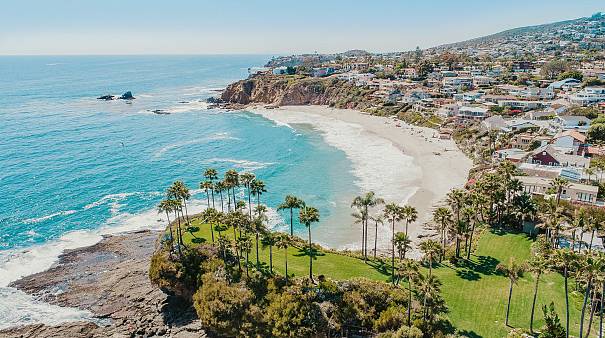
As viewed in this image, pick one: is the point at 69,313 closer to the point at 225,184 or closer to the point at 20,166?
the point at 225,184

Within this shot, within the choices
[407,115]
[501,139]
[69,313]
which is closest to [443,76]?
[407,115]

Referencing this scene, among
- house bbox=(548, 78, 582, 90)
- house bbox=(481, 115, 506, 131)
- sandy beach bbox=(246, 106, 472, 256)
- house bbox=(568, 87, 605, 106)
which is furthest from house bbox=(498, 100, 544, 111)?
sandy beach bbox=(246, 106, 472, 256)

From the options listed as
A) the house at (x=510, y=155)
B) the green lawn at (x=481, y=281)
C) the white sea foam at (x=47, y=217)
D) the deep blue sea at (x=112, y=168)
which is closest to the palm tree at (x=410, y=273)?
the green lawn at (x=481, y=281)

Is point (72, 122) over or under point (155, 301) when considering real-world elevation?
over

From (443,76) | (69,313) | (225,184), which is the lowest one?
(69,313)

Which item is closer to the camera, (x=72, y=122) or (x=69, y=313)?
(x=69, y=313)

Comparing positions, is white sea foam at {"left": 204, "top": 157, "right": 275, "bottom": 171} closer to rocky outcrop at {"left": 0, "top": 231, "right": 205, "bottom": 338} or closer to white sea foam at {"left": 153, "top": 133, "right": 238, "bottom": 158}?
white sea foam at {"left": 153, "top": 133, "right": 238, "bottom": 158}

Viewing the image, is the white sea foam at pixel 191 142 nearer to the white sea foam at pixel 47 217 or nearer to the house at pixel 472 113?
the white sea foam at pixel 47 217
